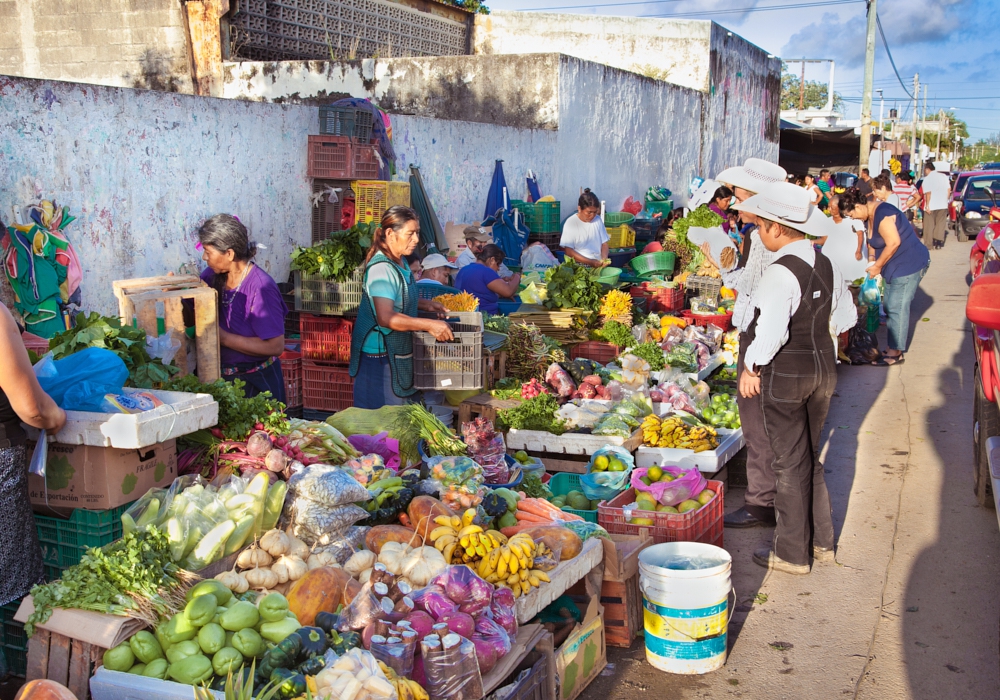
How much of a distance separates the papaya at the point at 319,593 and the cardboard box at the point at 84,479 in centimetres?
85

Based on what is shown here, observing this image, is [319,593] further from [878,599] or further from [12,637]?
[878,599]

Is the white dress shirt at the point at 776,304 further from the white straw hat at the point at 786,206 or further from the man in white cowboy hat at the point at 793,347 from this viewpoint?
the white straw hat at the point at 786,206

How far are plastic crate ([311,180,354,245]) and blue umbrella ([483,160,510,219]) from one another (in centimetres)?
290

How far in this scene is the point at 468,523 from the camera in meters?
3.90

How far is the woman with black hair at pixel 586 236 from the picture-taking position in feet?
33.0

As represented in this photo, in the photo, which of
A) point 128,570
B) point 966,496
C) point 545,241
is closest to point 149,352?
point 128,570

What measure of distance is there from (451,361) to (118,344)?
2.21 m

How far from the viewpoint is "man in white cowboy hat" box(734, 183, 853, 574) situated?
467cm

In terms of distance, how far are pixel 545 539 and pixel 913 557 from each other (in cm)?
276

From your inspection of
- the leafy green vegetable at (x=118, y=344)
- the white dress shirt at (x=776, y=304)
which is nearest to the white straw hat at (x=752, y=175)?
the white dress shirt at (x=776, y=304)

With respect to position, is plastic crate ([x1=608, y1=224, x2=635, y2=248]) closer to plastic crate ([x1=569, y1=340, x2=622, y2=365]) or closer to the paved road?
plastic crate ([x1=569, y1=340, x2=622, y2=365])

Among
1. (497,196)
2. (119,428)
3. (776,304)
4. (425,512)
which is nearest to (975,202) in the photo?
(497,196)

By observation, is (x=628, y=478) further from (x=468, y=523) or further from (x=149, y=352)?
(x=149, y=352)

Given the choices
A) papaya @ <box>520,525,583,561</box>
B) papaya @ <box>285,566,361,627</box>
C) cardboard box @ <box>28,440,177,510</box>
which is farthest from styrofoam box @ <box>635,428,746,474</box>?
cardboard box @ <box>28,440,177,510</box>
